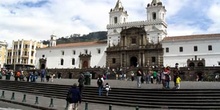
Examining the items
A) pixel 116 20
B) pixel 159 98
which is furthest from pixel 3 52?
pixel 159 98

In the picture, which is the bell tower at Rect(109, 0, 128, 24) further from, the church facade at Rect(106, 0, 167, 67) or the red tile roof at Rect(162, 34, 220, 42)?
the red tile roof at Rect(162, 34, 220, 42)

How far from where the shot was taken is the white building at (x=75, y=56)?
5916 centimetres

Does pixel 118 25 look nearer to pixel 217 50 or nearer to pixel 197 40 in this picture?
pixel 197 40

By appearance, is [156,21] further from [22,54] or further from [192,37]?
[22,54]

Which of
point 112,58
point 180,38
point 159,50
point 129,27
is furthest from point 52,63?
point 180,38

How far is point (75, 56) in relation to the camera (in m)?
62.1

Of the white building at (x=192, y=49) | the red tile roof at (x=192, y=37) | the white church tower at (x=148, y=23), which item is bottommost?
the white building at (x=192, y=49)

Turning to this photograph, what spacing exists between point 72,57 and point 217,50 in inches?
1301

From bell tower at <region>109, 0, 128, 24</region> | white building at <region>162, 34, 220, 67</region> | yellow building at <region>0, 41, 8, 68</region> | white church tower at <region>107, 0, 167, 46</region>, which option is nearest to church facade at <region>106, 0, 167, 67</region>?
white church tower at <region>107, 0, 167, 46</region>

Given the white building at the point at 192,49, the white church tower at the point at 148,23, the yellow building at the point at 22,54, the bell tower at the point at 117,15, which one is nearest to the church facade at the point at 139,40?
the white church tower at the point at 148,23

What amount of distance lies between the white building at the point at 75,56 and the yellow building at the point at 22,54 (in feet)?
42.8

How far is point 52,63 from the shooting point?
64938mm

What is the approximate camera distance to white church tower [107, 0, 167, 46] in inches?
2122

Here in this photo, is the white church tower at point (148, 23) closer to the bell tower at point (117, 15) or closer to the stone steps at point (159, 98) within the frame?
the bell tower at point (117, 15)
